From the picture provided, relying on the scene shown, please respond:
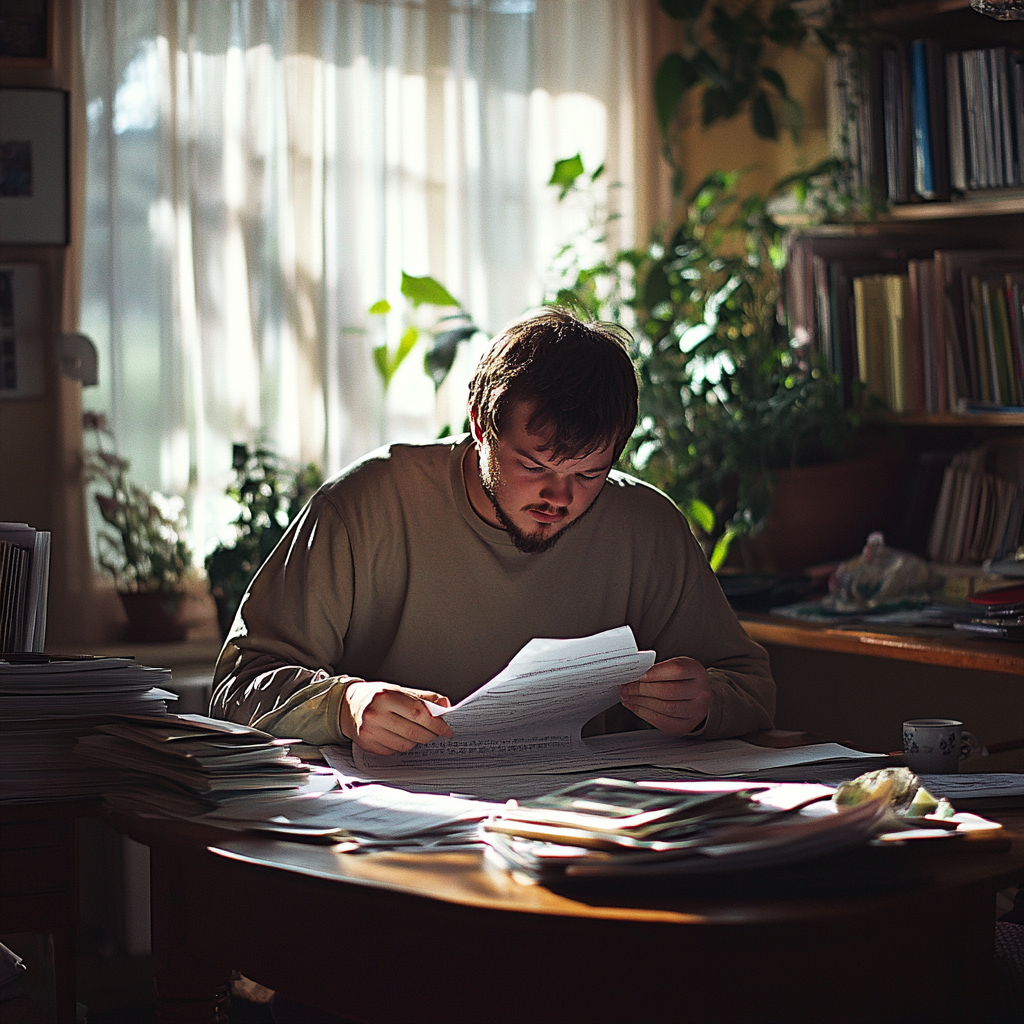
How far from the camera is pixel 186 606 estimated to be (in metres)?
2.88

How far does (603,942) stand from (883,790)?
0.32 metres

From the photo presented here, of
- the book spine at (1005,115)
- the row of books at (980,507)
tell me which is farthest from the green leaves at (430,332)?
the row of books at (980,507)

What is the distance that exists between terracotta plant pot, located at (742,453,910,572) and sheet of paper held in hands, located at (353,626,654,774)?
1375 millimetres

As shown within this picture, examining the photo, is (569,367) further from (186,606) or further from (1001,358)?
(186,606)

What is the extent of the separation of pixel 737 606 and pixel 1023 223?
1.07 m

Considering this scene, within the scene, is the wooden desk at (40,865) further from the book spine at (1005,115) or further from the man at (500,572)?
the book spine at (1005,115)

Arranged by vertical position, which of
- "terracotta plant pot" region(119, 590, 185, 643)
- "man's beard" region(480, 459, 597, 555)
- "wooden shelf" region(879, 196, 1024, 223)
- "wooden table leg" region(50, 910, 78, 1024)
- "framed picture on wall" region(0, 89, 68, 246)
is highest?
"framed picture on wall" region(0, 89, 68, 246)

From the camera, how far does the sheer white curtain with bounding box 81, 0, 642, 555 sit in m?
2.86

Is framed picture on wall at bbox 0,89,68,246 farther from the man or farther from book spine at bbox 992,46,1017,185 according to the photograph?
book spine at bbox 992,46,1017,185

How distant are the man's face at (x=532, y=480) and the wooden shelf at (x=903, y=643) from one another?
2.48 feet

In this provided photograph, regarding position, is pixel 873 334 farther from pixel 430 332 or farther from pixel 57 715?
pixel 57 715

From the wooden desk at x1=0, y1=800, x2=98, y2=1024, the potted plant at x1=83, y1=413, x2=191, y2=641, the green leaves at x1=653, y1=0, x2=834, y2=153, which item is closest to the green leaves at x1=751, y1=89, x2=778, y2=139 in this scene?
the green leaves at x1=653, y1=0, x2=834, y2=153

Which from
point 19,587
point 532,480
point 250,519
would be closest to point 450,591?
point 532,480

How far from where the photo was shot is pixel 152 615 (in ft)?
9.29
